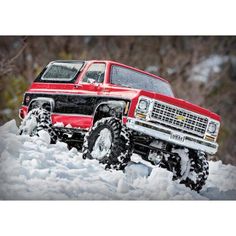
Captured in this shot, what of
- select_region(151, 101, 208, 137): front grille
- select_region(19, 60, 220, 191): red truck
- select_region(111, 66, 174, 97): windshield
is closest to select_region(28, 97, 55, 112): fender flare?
select_region(19, 60, 220, 191): red truck

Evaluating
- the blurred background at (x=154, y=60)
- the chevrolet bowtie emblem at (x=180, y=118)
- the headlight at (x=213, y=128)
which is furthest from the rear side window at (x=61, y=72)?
the headlight at (x=213, y=128)

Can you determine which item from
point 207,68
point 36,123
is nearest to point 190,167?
point 207,68

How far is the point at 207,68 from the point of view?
31.9 ft

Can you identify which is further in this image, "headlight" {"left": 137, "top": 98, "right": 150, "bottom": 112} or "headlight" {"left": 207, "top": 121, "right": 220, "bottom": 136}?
"headlight" {"left": 207, "top": 121, "right": 220, "bottom": 136}

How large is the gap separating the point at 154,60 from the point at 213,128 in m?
1.21

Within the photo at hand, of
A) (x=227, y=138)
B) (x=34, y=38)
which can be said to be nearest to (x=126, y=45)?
(x=34, y=38)

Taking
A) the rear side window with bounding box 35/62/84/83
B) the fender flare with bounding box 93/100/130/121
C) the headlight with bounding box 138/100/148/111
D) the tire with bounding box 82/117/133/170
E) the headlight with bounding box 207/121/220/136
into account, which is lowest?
the tire with bounding box 82/117/133/170

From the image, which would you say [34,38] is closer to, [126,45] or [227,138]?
[126,45]

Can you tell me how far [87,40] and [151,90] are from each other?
1059 millimetres

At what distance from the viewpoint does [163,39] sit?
956 centimetres

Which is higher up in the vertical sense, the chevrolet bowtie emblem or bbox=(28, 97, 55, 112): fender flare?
the chevrolet bowtie emblem

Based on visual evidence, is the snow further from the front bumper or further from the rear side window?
the rear side window

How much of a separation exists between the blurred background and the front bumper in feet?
1.03

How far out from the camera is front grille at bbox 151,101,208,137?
8.91 meters
